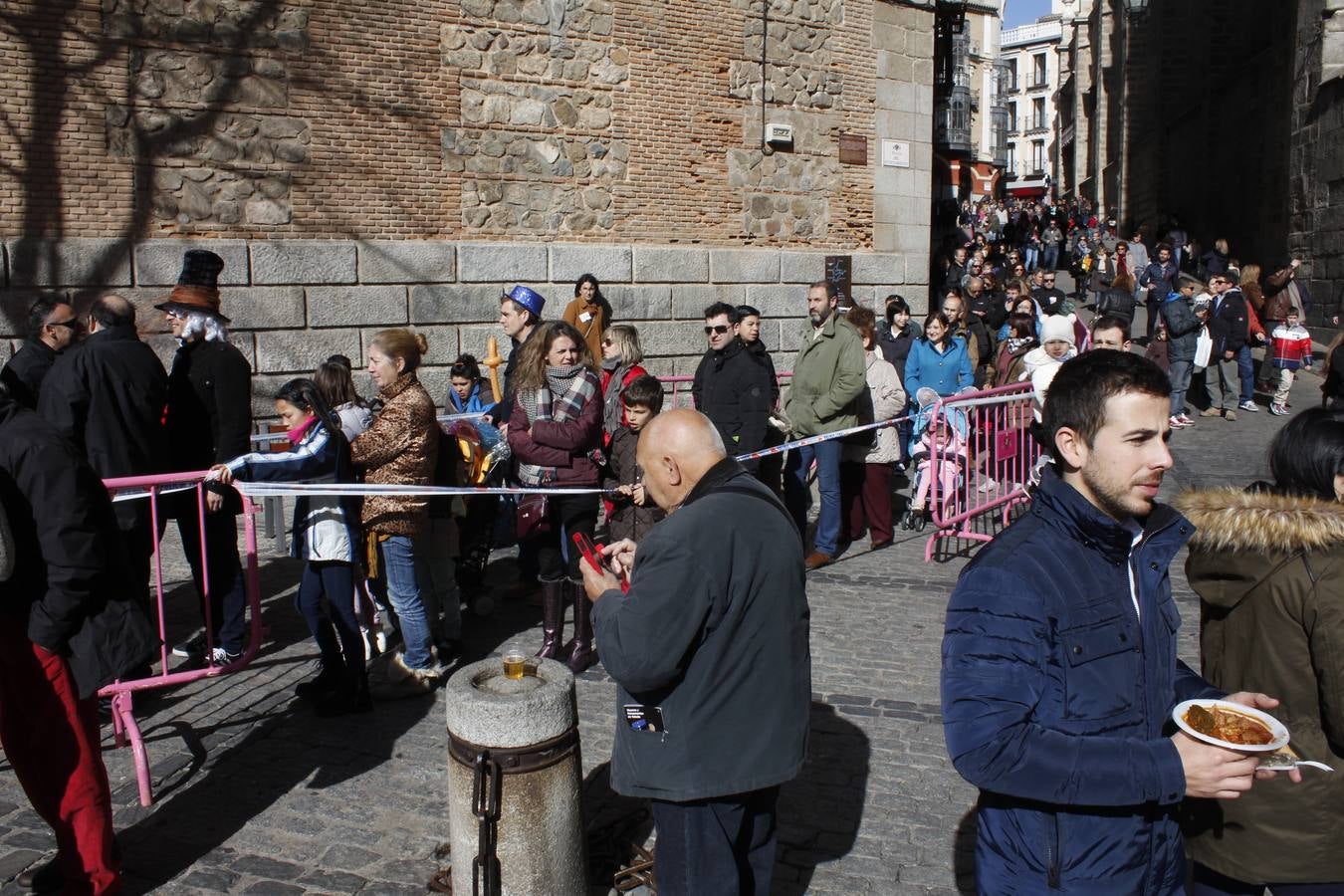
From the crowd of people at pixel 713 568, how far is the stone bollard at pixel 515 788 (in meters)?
0.55

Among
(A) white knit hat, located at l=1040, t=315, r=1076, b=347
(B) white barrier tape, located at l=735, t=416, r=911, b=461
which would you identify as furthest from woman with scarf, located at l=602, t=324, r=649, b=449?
(A) white knit hat, located at l=1040, t=315, r=1076, b=347

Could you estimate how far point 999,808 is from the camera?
2412mm

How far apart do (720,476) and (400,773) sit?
2559 millimetres

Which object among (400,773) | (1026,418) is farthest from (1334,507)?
(1026,418)

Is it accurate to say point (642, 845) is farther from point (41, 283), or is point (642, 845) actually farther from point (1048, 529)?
point (41, 283)

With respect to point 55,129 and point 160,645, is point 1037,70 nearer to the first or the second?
point 55,129

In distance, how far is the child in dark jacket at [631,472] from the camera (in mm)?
5895

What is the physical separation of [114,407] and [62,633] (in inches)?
91.6

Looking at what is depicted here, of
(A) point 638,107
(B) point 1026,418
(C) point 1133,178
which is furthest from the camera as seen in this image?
(C) point 1133,178

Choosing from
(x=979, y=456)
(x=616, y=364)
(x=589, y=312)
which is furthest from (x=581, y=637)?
(x=589, y=312)

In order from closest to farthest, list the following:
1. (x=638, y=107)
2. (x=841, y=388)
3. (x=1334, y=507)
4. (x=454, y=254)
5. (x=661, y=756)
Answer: (x=1334, y=507) → (x=661, y=756) → (x=841, y=388) → (x=454, y=254) → (x=638, y=107)

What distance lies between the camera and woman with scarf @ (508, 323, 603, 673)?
20.8 feet

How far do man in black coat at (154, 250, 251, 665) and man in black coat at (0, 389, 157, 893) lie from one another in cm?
229

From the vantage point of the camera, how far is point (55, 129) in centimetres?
977
